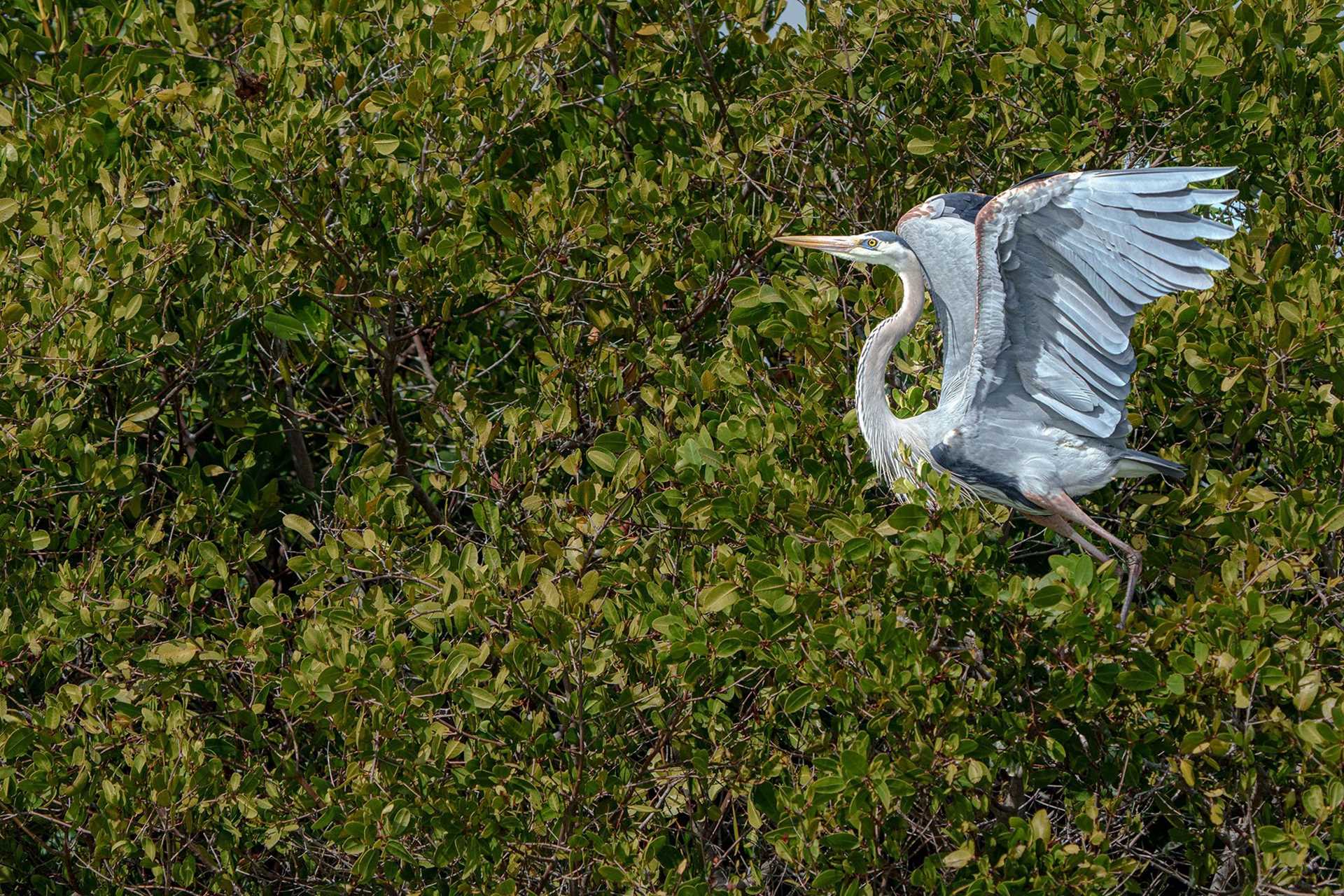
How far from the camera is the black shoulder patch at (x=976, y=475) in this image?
4.92 metres

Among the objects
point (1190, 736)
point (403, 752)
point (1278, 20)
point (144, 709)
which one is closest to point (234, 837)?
point (144, 709)

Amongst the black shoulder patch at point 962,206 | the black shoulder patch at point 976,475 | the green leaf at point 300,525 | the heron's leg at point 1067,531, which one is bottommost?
the green leaf at point 300,525

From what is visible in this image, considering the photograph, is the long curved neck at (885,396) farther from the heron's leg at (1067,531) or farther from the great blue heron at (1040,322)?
the heron's leg at (1067,531)

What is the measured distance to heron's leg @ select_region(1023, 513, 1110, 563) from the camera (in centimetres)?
502

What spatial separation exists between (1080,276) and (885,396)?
29.8 inches

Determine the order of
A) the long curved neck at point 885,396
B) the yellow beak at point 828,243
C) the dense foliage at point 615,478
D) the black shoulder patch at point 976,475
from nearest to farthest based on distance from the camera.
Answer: the dense foliage at point 615,478, the black shoulder patch at point 976,475, the long curved neck at point 885,396, the yellow beak at point 828,243

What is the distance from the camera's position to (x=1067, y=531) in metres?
5.04

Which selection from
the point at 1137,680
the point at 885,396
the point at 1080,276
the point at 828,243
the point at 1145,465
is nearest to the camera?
the point at 1137,680

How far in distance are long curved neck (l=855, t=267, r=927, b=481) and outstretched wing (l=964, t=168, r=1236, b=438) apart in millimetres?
286

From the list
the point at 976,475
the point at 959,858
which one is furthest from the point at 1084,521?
the point at 959,858

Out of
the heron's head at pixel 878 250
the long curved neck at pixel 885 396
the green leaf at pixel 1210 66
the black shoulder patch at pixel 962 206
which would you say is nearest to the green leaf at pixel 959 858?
the long curved neck at pixel 885 396

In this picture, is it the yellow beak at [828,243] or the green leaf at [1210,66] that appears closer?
the yellow beak at [828,243]

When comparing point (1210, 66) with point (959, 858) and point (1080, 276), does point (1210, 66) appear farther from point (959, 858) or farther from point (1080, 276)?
point (959, 858)

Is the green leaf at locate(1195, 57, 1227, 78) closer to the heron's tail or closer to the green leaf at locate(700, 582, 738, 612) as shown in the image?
the heron's tail
